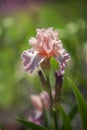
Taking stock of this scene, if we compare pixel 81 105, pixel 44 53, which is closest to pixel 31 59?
pixel 44 53

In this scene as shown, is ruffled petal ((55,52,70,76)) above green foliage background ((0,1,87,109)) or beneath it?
beneath

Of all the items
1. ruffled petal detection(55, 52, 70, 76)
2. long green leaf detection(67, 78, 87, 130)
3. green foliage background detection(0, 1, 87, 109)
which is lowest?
long green leaf detection(67, 78, 87, 130)

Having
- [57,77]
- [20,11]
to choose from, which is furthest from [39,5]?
[57,77]

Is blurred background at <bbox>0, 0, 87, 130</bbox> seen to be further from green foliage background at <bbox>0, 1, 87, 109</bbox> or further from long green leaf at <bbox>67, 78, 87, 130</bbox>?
long green leaf at <bbox>67, 78, 87, 130</bbox>

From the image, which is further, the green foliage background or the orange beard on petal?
the green foliage background

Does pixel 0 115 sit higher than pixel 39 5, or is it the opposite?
pixel 39 5

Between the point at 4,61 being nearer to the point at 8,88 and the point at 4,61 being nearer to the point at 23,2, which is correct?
the point at 8,88

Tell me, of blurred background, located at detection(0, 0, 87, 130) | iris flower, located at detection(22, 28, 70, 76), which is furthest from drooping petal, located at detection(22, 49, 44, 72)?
blurred background, located at detection(0, 0, 87, 130)

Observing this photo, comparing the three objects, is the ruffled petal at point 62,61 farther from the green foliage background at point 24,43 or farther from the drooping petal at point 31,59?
the green foliage background at point 24,43
